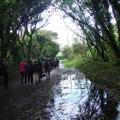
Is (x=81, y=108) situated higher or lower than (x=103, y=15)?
lower

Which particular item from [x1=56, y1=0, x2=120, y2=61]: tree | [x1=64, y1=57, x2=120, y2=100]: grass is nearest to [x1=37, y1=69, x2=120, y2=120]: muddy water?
[x1=64, y1=57, x2=120, y2=100]: grass

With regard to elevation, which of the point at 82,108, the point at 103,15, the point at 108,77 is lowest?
the point at 82,108

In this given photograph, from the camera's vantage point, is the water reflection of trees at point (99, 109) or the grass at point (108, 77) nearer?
the water reflection of trees at point (99, 109)

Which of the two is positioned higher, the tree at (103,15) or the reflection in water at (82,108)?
the tree at (103,15)

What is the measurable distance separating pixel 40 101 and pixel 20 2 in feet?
49.1

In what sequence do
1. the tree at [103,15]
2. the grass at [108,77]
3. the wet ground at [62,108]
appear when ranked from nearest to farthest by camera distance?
the wet ground at [62,108]
the grass at [108,77]
the tree at [103,15]

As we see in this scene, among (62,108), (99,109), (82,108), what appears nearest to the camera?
(99,109)

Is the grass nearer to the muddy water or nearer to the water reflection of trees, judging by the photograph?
the water reflection of trees

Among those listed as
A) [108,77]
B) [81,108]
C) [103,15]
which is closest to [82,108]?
[81,108]

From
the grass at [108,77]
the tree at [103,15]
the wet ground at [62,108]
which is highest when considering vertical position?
the tree at [103,15]

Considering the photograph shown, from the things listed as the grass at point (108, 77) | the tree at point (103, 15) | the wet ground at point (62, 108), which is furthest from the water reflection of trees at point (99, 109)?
the tree at point (103, 15)

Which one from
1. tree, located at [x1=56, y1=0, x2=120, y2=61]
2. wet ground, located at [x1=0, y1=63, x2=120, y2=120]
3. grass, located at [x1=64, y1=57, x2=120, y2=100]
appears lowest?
wet ground, located at [x1=0, y1=63, x2=120, y2=120]

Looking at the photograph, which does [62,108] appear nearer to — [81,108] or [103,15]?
[81,108]

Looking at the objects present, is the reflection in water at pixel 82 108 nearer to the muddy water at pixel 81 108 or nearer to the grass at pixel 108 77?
the muddy water at pixel 81 108
